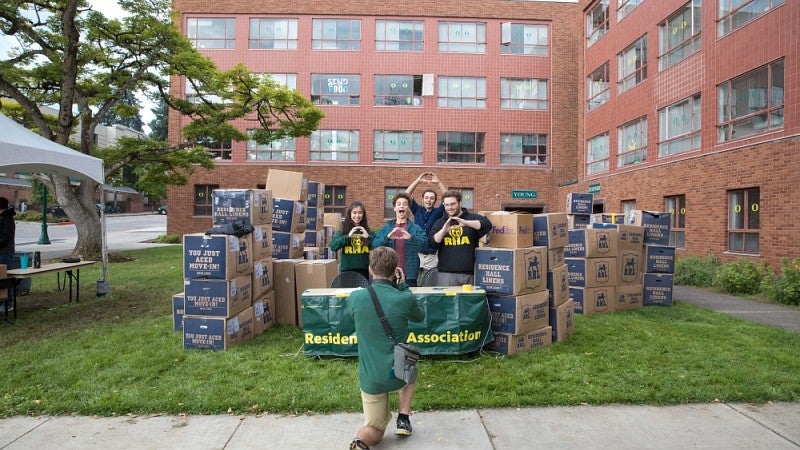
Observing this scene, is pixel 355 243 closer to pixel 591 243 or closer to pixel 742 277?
pixel 591 243

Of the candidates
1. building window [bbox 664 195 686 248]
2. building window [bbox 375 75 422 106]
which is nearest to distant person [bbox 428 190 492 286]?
building window [bbox 664 195 686 248]

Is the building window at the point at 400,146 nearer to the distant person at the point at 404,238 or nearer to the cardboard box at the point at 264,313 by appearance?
the cardboard box at the point at 264,313

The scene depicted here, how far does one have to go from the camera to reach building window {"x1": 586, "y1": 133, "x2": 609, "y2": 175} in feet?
75.6

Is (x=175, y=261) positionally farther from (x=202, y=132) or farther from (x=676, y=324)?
(x=676, y=324)

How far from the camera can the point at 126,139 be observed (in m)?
18.0

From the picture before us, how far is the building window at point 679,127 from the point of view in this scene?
16.0 meters

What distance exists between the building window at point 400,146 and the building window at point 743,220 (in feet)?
56.4

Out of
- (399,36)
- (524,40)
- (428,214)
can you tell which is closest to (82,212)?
(428,214)

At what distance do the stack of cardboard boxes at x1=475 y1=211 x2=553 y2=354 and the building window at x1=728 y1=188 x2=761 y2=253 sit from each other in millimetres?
9554

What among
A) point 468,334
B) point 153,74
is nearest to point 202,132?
point 153,74

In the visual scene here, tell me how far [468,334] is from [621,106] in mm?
18548

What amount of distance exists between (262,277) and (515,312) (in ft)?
11.7

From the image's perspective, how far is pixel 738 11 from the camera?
14117mm

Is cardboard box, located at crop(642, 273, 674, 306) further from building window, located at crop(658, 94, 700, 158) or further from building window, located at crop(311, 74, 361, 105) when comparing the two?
building window, located at crop(311, 74, 361, 105)
